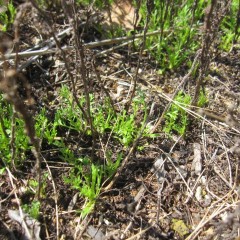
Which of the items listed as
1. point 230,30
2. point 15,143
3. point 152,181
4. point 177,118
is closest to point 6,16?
point 15,143

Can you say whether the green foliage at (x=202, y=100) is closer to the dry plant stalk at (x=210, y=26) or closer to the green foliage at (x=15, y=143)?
the dry plant stalk at (x=210, y=26)

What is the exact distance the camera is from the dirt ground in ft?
6.27

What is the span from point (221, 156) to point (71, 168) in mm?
910

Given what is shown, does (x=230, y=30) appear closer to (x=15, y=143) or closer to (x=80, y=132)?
(x=80, y=132)

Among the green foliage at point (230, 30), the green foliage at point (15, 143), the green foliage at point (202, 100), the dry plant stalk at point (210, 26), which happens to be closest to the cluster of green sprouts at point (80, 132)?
the green foliage at point (15, 143)

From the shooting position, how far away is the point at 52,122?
90.9 inches

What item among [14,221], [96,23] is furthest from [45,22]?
[96,23]

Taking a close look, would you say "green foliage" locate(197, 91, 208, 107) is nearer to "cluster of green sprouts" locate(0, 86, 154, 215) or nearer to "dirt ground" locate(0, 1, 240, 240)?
"dirt ground" locate(0, 1, 240, 240)

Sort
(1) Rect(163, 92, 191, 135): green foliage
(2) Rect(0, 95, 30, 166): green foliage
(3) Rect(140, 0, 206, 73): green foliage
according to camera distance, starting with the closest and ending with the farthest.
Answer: (2) Rect(0, 95, 30, 166): green foliage
(1) Rect(163, 92, 191, 135): green foliage
(3) Rect(140, 0, 206, 73): green foliage

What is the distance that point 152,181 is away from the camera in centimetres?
212

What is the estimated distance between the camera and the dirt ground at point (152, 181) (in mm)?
1910

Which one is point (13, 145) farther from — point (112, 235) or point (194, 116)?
point (194, 116)

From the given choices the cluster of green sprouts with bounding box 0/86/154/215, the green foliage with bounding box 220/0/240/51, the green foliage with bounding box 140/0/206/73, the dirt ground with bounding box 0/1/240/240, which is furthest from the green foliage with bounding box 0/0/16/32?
the green foliage with bounding box 220/0/240/51

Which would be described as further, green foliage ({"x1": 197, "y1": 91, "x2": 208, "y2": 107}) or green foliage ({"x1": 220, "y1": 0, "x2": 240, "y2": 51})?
green foliage ({"x1": 220, "y1": 0, "x2": 240, "y2": 51})
